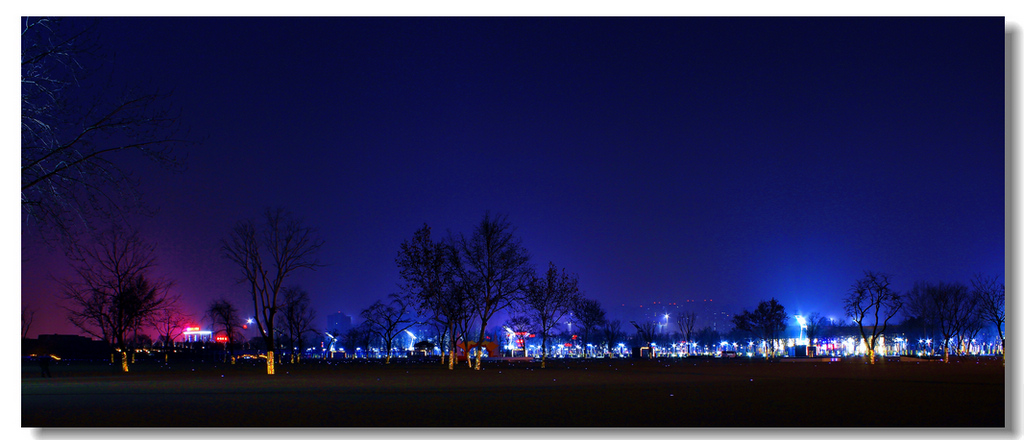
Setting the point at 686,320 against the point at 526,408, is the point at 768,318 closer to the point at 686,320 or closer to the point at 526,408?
the point at 686,320

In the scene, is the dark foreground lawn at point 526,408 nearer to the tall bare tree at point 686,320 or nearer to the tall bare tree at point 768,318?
the tall bare tree at point 768,318

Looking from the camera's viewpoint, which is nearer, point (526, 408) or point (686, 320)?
point (526, 408)

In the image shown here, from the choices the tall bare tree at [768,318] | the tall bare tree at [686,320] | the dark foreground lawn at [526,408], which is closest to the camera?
the dark foreground lawn at [526,408]

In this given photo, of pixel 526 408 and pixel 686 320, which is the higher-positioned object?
pixel 526 408

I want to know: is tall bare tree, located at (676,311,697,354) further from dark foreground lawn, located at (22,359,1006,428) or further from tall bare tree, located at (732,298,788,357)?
dark foreground lawn, located at (22,359,1006,428)

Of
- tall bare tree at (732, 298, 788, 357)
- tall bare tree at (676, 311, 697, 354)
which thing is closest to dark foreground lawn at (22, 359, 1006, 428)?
tall bare tree at (732, 298, 788, 357)

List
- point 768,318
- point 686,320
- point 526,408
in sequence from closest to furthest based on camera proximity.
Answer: point 526,408 < point 768,318 < point 686,320

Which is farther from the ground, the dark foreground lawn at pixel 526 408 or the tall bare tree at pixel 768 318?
the dark foreground lawn at pixel 526 408

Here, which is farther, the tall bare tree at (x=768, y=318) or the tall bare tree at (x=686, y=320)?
the tall bare tree at (x=686, y=320)

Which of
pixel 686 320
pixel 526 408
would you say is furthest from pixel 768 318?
pixel 526 408

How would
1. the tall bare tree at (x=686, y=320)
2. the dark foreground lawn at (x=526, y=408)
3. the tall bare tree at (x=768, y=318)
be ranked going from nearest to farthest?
the dark foreground lawn at (x=526, y=408) → the tall bare tree at (x=768, y=318) → the tall bare tree at (x=686, y=320)

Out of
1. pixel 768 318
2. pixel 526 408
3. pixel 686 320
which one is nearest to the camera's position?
pixel 526 408

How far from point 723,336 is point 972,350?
56.1 m

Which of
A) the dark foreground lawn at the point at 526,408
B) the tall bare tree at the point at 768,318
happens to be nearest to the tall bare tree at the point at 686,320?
the tall bare tree at the point at 768,318
